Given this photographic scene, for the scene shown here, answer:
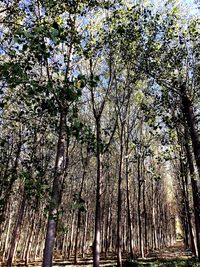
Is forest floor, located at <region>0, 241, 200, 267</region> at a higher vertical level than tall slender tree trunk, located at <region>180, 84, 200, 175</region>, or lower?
lower

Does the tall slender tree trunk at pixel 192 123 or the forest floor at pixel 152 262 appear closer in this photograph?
the tall slender tree trunk at pixel 192 123

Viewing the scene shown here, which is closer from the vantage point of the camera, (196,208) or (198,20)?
(198,20)

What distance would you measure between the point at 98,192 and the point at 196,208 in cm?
536

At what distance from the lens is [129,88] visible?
20.7 meters

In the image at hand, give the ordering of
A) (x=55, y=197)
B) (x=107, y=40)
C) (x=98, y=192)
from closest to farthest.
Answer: (x=55, y=197)
(x=107, y=40)
(x=98, y=192)

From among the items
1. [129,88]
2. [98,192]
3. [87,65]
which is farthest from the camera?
[129,88]

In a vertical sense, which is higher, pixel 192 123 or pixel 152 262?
pixel 192 123

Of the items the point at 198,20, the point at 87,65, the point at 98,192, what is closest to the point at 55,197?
the point at 98,192

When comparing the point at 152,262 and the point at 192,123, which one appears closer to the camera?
the point at 192,123

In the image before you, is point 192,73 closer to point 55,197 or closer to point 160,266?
point 55,197

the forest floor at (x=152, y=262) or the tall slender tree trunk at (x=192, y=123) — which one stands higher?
the tall slender tree trunk at (x=192, y=123)

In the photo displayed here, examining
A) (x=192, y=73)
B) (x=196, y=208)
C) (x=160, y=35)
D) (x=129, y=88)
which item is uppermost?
(x=129, y=88)

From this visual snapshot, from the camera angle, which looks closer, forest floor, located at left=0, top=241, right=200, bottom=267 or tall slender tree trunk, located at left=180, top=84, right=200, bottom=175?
tall slender tree trunk, located at left=180, top=84, right=200, bottom=175

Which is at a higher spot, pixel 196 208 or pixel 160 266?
pixel 196 208
